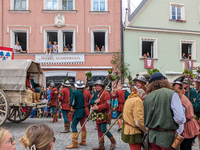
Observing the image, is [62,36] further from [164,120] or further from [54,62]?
[164,120]

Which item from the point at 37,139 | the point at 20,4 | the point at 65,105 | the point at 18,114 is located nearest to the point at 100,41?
the point at 20,4

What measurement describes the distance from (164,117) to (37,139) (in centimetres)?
188

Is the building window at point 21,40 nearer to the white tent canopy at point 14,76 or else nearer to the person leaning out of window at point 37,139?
the white tent canopy at point 14,76

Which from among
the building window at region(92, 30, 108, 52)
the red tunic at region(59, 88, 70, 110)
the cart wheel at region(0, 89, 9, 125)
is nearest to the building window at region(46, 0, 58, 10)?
the building window at region(92, 30, 108, 52)

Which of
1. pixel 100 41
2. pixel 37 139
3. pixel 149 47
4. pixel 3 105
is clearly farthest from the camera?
pixel 149 47

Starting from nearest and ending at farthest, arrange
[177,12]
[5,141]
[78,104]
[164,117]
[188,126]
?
1. [5,141]
2. [164,117]
3. [188,126]
4. [78,104]
5. [177,12]

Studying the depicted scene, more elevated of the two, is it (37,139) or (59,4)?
(59,4)

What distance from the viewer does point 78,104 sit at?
21.9 feet

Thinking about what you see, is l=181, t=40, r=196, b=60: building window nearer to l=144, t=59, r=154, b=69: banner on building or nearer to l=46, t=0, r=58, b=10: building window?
l=144, t=59, r=154, b=69: banner on building

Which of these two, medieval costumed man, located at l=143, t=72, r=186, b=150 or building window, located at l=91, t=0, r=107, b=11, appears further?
building window, located at l=91, t=0, r=107, b=11

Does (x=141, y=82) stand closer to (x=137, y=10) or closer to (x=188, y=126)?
(x=188, y=126)

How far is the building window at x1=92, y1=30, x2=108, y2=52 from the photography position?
16938mm

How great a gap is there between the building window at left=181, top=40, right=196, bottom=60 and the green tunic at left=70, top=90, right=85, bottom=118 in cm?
1361

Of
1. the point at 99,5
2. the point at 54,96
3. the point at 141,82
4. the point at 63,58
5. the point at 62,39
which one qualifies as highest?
the point at 99,5
